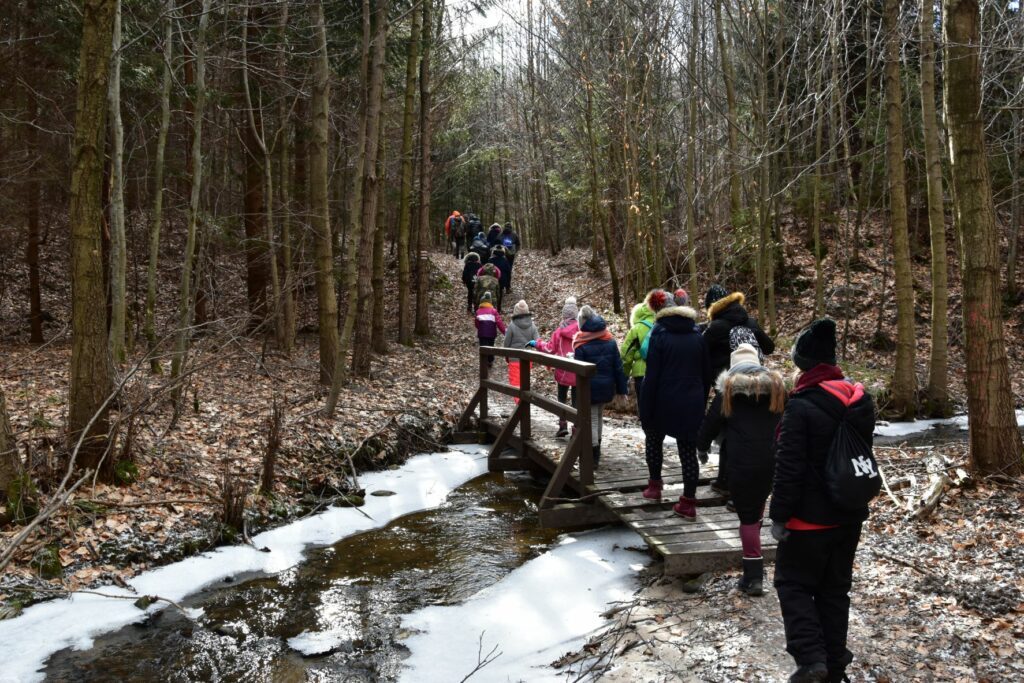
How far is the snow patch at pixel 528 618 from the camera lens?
4902 mm

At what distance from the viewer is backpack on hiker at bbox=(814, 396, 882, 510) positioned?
3.47 m

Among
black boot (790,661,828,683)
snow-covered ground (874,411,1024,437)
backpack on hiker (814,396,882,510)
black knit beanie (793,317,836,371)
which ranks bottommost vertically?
snow-covered ground (874,411,1024,437)

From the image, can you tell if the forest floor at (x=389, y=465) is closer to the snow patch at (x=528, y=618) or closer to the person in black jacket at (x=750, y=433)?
the snow patch at (x=528, y=618)

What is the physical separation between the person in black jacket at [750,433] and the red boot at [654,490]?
1640mm

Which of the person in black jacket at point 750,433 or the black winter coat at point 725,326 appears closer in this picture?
the person in black jacket at point 750,433

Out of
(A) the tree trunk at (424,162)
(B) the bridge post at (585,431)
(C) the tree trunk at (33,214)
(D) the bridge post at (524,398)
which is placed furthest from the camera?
(A) the tree trunk at (424,162)

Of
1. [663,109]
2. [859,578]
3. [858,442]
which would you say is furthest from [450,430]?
[663,109]

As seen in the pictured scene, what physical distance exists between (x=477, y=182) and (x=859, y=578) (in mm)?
39297

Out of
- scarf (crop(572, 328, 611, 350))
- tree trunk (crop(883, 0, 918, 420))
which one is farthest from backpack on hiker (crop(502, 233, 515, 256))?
scarf (crop(572, 328, 611, 350))

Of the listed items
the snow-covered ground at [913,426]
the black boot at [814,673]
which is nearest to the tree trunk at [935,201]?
the snow-covered ground at [913,426]

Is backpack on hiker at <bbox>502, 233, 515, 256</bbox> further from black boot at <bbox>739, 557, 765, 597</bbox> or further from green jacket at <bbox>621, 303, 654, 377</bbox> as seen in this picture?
black boot at <bbox>739, 557, 765, 597</bbox>

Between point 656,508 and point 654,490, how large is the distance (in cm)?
17

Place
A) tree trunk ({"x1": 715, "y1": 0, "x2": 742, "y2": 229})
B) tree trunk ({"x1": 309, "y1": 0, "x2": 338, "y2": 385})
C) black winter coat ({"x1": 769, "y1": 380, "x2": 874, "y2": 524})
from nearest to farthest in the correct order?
black winter coat ({"x1": 769, "y1": 380, "x2": 874, "y2": 524}) → tree trunk ({"x1": 309, "y1": 0, "x2": 338, "y2": 385}) → tree trunk ({"x1": 715, "y1": 0, "x2": 742, "y2": 229})

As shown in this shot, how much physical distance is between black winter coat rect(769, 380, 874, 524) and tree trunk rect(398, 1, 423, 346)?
539 inches
